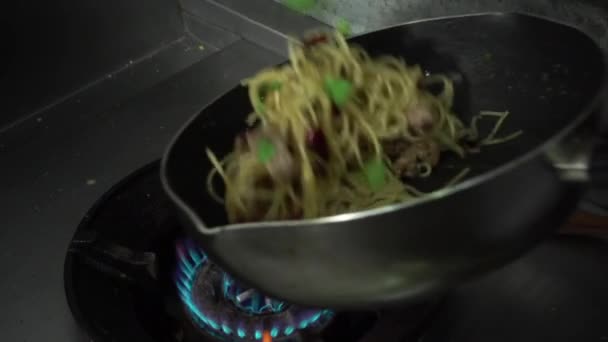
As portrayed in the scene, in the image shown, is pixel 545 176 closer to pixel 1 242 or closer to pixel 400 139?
pixel 400 139

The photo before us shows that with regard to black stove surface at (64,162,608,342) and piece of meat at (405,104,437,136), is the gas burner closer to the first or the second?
black stove surface at (64,162,608,342)

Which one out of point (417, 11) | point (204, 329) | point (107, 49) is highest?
point (417, 11)

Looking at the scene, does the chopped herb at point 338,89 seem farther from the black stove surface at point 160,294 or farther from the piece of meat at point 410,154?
the black stove surface at point 160,294

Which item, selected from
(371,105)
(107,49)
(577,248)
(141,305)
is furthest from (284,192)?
(107,49)

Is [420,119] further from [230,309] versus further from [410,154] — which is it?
[230,309]

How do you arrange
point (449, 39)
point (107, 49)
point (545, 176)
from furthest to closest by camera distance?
1. point (107, 49)
2. point (449, 39)
3. point (545, 176)

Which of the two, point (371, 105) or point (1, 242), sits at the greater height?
point (371, 105)

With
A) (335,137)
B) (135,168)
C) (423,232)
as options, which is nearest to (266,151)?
(335,137)
